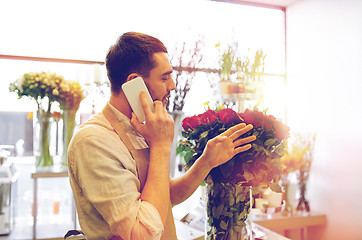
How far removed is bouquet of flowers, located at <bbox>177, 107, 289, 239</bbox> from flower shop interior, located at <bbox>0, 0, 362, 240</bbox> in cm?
110

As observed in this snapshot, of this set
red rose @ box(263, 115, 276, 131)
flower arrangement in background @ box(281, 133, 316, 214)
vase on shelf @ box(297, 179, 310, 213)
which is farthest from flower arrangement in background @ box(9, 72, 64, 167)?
vase on shelf @ box(297, 179, 310, 213)

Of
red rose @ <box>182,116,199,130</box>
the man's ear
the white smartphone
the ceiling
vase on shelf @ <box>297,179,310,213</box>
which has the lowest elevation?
vase on shelf @ <box>297,179,310,213</box>

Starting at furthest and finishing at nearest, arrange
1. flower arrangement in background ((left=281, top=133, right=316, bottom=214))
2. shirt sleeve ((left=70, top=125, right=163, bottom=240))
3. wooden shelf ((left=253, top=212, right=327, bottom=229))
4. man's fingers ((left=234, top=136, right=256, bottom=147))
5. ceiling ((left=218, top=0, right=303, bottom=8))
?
1. ceiling ((left=218, top=0, right=303, bottom=8))
2. flower arrangement in background ((left=281, top=133, right=316, bottom=214))
3. wooden shelf ((left=253, top=212, right=327, bottom=229))
4. man's fingers ((left=234, top=136, right=256, bottom=147))
5. shirt sleeve ((left=70, top=125, right=163, bottom=240))

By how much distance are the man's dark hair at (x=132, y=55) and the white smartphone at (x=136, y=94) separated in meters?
0.04

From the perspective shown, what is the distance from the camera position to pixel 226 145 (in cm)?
96

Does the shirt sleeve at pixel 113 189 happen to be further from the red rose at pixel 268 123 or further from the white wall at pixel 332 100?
the white wall at pixel 332 100

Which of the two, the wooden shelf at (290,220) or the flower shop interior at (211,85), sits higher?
the flower shop interior at (211,85)

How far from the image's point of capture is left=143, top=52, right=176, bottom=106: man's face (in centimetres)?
92

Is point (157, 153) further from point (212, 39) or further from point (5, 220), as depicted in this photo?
point (212, 39)

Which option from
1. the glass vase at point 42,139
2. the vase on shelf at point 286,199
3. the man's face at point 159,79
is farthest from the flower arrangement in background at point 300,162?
the man's face at point 159,79

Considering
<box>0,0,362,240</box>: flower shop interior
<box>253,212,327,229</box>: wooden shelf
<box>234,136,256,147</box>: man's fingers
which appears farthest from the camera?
<box>253,212,327,229</box>: wooden shelf

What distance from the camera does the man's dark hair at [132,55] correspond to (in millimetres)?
897

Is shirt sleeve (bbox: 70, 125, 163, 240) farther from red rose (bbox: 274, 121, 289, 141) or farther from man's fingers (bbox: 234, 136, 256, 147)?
red rose (bbox: 274, 121, 289, 141)

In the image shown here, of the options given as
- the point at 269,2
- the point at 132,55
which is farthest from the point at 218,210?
the point at 269,2
